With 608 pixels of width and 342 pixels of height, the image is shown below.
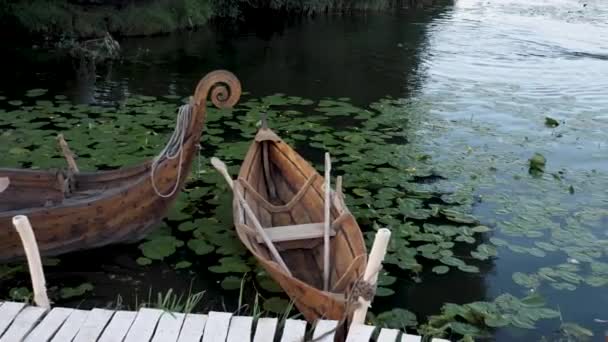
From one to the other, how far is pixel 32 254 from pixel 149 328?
2.19 feet

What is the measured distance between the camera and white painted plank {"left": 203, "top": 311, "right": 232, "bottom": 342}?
2654mm

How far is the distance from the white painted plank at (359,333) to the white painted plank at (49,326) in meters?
1.34

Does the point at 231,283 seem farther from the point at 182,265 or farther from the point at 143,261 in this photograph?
the point at 143,261

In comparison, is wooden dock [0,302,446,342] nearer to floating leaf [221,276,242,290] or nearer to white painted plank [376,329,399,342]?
white painted plank [376,329,399,342]

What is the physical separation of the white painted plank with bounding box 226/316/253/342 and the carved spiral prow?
1879mm

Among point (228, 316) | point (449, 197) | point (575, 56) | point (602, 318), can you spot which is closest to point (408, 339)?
point (228, 316)

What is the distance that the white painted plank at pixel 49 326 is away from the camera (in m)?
2.63

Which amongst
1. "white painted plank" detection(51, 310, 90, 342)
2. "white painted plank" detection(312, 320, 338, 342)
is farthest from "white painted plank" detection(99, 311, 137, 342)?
"white painted plank" detection(312, 320, 338, 342)

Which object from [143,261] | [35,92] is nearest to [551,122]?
[143,261]

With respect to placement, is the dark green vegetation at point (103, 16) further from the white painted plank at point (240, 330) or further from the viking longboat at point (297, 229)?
the white painted plank at point (240, 330)

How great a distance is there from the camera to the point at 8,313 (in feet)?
9.11

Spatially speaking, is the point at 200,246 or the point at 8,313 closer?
the point at 8,313

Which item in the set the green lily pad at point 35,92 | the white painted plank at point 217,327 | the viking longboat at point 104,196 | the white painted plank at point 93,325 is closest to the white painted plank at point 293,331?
the white painted plank at point 217,327

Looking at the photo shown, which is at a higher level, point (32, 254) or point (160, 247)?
point (32, 254)
